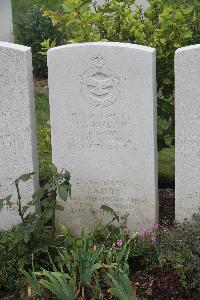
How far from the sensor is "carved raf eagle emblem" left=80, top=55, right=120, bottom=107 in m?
5.04

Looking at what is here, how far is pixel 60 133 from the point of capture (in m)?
5.33

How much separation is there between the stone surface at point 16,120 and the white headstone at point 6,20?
5.60 m

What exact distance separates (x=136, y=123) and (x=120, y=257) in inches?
40.0

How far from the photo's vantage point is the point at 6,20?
1070 cm

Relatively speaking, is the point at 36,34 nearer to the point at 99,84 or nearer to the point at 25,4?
the point at 25,4

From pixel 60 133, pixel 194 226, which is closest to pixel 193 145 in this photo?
pixel 194 226

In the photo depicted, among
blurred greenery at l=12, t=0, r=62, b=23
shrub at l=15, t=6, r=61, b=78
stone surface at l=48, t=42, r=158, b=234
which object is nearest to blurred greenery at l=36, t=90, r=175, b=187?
stone surface at l=48, t=42, r=158, b=234

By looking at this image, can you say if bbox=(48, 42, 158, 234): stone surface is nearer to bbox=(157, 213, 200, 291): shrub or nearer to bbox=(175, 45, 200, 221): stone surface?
bbox=(175, 45, 200, 221): stone surface

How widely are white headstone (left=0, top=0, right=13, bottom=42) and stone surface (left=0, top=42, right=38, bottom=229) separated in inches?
220

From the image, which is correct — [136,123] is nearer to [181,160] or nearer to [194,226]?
[181,160]

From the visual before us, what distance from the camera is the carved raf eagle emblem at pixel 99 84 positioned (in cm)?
504

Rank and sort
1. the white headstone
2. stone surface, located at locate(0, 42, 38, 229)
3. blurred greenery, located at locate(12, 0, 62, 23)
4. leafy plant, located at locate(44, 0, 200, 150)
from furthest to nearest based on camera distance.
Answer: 1. blurred greenery, located at locate(12, 0, 62, 23)
2. the white headstone
3. leafy plant, located at locate(44, 0, 200, 150)
4. stone surface, located at locate(0, 42, 38, 229)

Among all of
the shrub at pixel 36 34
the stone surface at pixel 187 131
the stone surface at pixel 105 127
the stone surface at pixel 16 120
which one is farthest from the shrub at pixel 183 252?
the shrub at pixel 36 34

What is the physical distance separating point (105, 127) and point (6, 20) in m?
5.99
